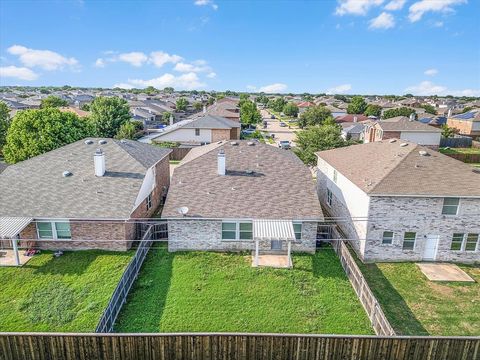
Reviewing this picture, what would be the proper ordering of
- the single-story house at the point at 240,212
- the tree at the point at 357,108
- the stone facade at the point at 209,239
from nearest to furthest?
1. the single-story house at the point at 240,212
2. the stone facade at the point at 209,239
3. the tree at the point at 357,108

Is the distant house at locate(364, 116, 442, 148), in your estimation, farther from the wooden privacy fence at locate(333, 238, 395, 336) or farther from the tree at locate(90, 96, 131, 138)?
the tree at locate(90, 96, 131, 138)

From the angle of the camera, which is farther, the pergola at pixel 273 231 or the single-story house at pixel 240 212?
the single-story house at pixel 240 212

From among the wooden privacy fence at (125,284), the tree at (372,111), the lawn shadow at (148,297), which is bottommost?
the lawn shadow at (148,297)

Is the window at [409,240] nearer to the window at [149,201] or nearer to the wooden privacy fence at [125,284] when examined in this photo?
the wooden privacy fence at [125,284]

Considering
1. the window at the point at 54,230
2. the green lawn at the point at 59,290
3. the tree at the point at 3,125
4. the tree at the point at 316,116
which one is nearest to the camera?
the green lawn at the point at 59,290

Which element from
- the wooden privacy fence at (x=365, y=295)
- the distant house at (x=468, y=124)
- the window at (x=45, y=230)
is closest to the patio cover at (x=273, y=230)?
the wooden privacy fence at (x=365, y=295)

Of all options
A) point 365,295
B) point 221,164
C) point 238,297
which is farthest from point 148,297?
point 221,164
